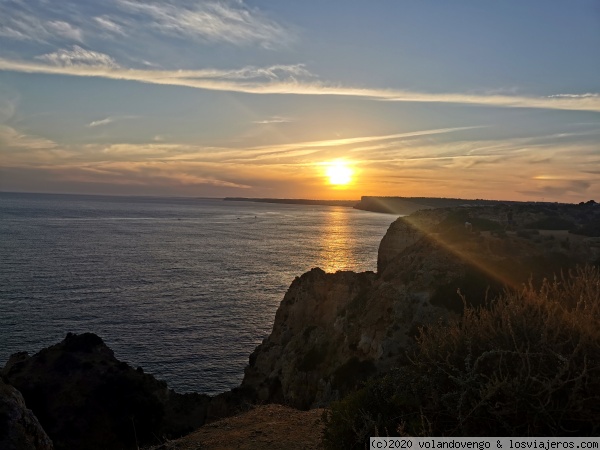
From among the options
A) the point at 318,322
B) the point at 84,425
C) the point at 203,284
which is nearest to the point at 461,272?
the point at 318,322

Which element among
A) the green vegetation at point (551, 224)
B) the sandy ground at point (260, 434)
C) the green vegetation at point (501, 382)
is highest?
the green vegetation at point (551, 224)

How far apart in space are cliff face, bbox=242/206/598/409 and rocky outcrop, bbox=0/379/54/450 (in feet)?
53.1

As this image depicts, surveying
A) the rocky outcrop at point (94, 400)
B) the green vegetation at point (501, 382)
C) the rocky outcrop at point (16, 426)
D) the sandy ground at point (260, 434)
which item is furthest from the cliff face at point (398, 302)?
the green vegetation at point (501, 382)

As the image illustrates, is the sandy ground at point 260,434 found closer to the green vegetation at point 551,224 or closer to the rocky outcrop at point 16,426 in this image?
the rocky outcrop at point 16,426

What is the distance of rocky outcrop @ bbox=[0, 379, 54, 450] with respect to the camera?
45.6 ft

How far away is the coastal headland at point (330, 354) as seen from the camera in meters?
28.7

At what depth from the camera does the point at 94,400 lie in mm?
35656

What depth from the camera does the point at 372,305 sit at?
32.2 metres

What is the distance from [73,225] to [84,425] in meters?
168

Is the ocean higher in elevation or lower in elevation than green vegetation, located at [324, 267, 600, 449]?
lower

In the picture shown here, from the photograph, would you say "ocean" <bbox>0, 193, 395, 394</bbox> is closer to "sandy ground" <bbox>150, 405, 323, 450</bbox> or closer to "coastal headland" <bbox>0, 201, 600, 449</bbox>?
"coastal headland" <bbox>0, 201, 600, 449</bbox>

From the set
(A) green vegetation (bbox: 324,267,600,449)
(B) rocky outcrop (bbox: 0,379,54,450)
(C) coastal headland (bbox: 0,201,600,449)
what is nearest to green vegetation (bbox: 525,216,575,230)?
(C) coastal headland (bbox: 0,201,600,449)

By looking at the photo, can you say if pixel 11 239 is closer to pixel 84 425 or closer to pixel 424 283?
pixel 84 425

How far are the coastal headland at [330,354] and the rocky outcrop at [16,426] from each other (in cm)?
1205
